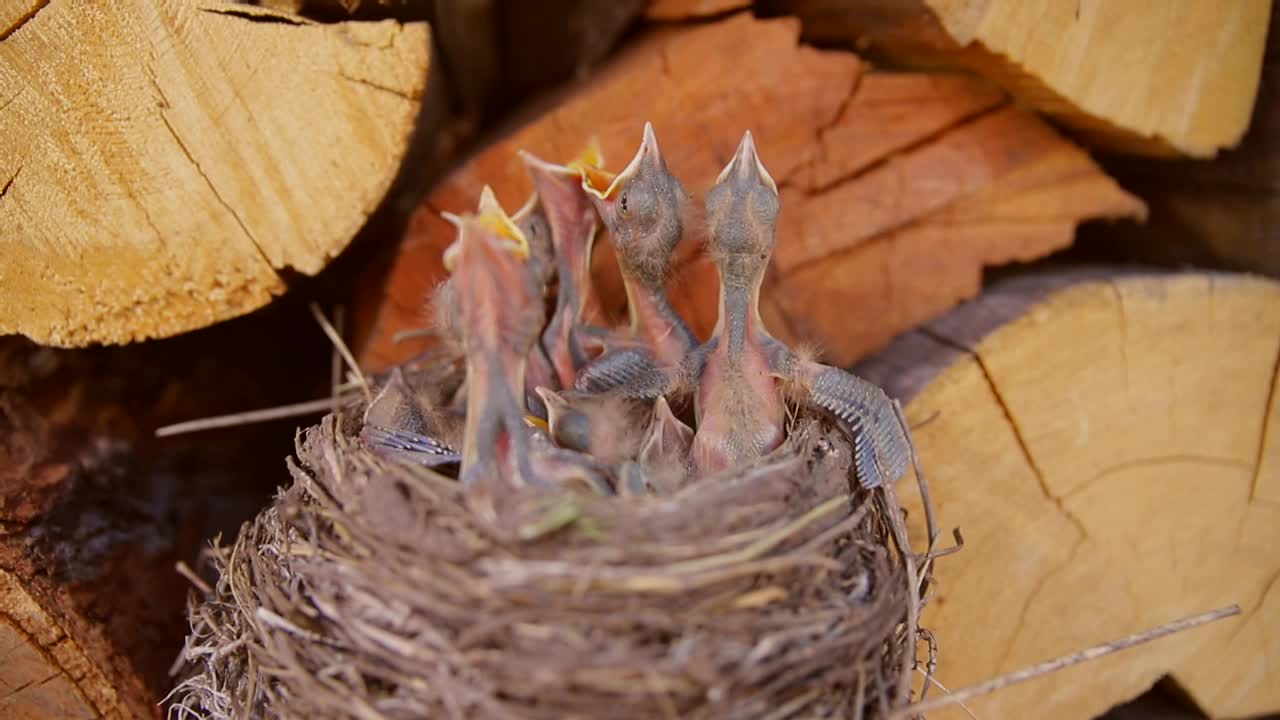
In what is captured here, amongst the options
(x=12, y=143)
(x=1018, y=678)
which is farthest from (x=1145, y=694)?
(x=12, y=143)

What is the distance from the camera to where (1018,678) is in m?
0.82

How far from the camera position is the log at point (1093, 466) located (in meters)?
1.09

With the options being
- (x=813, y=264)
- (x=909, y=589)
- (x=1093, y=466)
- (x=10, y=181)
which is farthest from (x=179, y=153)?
(x=1093, y=466)

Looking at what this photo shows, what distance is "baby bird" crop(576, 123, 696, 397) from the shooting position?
1037 mm

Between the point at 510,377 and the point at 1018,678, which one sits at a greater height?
the point at 510,377

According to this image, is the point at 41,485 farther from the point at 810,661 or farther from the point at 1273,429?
the point at 1273,429

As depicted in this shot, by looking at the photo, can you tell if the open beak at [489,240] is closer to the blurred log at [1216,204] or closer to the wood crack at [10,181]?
the wood crack at [10,181]

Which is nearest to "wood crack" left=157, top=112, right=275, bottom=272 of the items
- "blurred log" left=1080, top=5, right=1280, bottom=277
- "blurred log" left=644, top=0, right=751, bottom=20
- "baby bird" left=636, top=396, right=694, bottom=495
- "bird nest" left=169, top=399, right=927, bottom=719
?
"bird nest" left=169, top=399, right=927, bottom=719

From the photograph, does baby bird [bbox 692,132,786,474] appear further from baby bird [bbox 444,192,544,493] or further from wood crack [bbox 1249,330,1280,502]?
wood crack [bbox 1249,330,1280,502]

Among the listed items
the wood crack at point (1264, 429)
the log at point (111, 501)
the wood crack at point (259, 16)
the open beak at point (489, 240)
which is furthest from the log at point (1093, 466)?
the log at point (111, 501)

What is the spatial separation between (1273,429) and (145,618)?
142 cm

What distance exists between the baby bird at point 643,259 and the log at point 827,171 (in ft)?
0.19

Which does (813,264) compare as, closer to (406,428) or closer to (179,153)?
(406,428)

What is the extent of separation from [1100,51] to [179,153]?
40.5 inches
